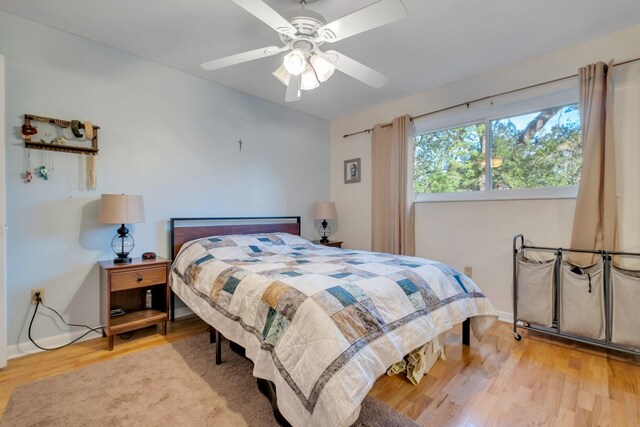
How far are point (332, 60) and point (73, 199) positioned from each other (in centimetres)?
230

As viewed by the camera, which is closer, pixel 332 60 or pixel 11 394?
pixel 11 394

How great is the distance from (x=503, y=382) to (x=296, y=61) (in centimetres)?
237

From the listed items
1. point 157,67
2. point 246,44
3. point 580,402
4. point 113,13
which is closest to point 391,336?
point 580,402

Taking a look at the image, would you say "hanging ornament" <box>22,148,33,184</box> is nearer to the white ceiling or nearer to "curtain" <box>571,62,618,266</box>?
the white ceiling

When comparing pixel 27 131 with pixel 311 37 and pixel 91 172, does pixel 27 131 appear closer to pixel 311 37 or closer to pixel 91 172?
pixel 91 172

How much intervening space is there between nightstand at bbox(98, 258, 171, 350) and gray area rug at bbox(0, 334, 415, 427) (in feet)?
0.99

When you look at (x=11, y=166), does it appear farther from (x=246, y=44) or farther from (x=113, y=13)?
(x=246, y=44)

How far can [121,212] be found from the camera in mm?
2256

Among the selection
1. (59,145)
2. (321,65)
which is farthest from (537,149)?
(59,145)

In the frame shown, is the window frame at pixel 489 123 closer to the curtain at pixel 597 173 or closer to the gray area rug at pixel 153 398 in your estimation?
the curtain at pixel 597 173

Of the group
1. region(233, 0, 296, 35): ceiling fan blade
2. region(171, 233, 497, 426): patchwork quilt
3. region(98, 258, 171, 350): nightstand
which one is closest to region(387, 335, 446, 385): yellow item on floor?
region(171, 233, 497, 426): patchwork quilt

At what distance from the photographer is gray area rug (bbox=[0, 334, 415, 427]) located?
4.80 ft

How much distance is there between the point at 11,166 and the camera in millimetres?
2111

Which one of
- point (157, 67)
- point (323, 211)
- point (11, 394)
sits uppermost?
point (157, 67)
